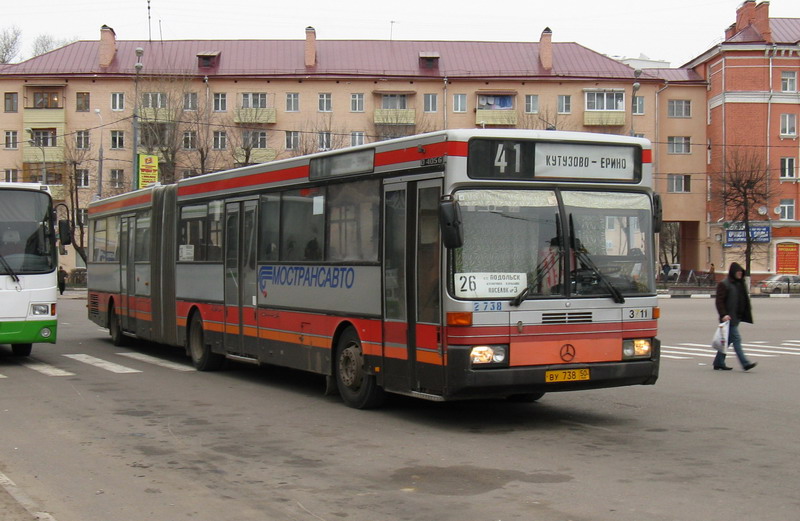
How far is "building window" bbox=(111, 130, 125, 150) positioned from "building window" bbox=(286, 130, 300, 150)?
12.0 m

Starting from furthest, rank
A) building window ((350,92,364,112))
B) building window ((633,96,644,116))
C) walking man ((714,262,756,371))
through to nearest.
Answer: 1. building window ((633,96,644,116))
2. building window ((350,92,364,112))
3. walking man ((714,262,756,371))

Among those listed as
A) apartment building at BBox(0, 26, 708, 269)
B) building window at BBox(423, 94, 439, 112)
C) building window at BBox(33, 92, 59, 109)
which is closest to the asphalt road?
apartment building at BBox(0, 26, 708, 269)

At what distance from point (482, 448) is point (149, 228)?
38.2ft

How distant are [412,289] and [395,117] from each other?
2539 inches

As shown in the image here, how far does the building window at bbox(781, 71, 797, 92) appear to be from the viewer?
237 ft

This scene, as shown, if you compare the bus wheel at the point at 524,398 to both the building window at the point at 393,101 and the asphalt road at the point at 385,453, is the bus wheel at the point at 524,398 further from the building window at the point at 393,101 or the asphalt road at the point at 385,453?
the building window at the point at 393,101

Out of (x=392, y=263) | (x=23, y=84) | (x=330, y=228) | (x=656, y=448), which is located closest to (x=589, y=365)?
(x=656, y=448)

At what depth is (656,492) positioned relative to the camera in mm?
7473

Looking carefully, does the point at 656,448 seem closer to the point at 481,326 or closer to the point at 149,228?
the point at 481,326

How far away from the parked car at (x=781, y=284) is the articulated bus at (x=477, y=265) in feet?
176

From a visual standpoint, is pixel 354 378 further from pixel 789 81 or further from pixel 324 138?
pixel 789 81

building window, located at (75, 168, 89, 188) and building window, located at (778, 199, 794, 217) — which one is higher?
building window, located at (75, 168, 89, 188)

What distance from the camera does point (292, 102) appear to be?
75.7m

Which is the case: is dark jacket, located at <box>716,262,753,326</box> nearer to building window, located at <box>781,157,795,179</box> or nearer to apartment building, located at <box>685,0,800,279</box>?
apartment building, located at <box>685,0,800,279</box>
